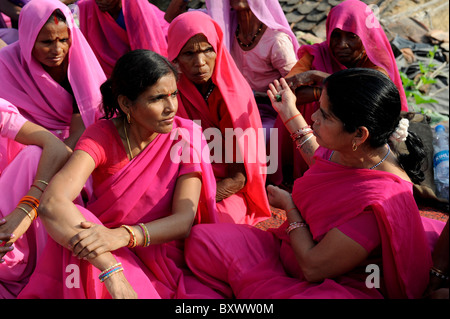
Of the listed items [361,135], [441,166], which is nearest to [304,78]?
[441,166]

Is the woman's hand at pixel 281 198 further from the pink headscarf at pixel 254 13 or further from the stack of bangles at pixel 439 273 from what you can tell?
the pink headscarf at pixel 254 13

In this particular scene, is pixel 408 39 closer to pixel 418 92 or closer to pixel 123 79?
pixel 418 92

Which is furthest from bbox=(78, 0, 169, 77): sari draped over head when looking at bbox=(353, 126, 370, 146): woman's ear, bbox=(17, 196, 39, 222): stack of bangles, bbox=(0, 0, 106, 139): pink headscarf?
bbox=(353, 126, 370, 146): woman's ear

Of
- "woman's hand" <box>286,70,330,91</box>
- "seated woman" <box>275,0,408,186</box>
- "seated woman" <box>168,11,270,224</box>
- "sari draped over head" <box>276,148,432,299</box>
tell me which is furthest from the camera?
"seated woman" <box>275,0,408,186</box>

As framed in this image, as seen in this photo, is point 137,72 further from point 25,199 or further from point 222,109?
point 222,109

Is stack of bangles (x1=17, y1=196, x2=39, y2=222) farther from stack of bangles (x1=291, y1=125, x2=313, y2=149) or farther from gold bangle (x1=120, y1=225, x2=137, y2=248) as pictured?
stack of bangles (x1=291, y1=125, x2=313, y2=149)

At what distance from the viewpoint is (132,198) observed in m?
2.67

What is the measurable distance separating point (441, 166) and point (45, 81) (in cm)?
286

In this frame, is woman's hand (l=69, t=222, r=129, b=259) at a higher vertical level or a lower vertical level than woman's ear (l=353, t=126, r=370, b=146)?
lower

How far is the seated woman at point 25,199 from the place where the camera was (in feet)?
8.81

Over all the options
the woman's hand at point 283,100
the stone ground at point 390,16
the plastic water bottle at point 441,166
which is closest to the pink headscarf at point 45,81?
the woman's hand at point 283,100

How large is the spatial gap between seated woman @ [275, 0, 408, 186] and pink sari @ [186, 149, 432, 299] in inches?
54.5

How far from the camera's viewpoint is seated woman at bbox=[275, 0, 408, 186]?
12.8ft

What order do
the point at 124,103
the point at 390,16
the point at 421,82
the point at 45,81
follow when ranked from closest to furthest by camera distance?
the point at 124,103
the point at 45,81
the point at 421,82
the point at 390,16
